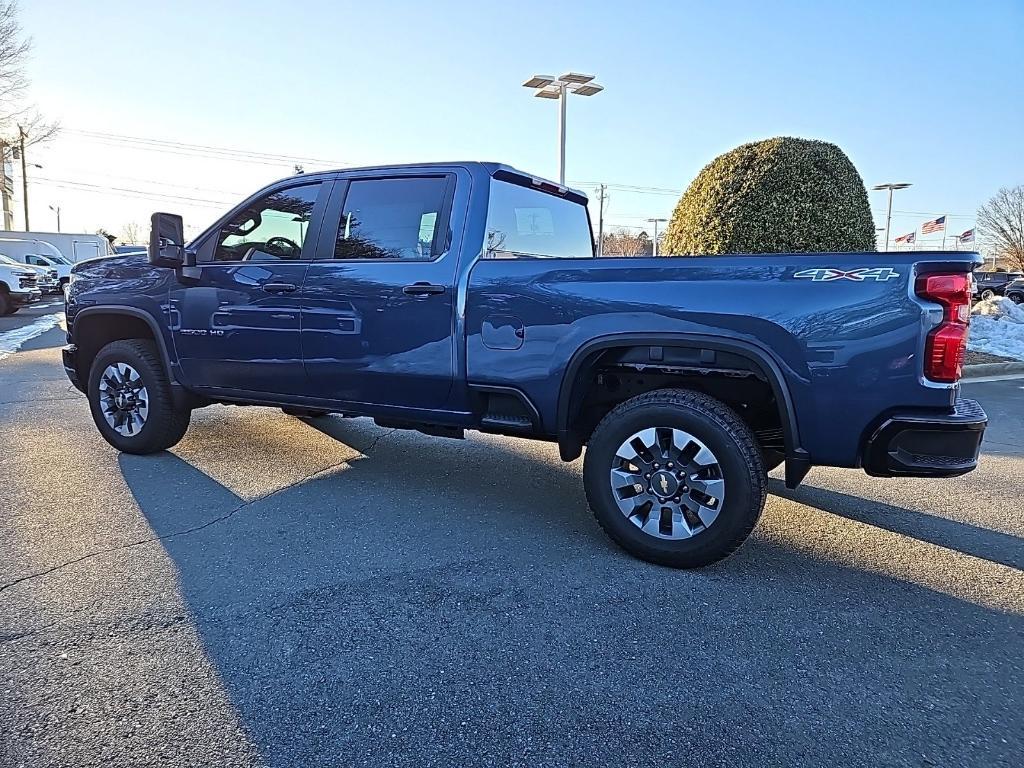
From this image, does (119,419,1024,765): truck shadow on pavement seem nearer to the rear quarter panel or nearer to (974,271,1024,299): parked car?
the rear quarter panel

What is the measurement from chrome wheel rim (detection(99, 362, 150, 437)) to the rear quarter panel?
9.65ft

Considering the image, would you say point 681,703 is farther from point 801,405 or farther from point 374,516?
point 374,516

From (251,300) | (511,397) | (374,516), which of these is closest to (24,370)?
(251,300)

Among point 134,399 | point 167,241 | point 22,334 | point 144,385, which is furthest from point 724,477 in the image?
point 22,334

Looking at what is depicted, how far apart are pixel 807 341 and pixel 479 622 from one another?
1.82 meters

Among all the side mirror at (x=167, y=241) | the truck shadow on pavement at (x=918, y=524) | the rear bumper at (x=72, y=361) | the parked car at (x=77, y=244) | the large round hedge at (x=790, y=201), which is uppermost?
the parked car at (x=77, y=244)

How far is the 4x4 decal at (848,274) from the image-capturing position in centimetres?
275

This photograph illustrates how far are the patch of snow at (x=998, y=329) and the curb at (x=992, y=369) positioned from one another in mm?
505

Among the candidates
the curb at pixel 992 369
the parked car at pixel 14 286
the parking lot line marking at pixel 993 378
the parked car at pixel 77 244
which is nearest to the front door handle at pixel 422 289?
the parking lot line marking at pixel 993 378

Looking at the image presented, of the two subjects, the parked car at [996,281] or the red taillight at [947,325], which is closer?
the red taillight at [947,325]

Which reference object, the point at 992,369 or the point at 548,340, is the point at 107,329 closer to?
the point at 548,340

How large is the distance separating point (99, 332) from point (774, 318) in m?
4.89

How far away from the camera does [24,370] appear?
8969 millimetres

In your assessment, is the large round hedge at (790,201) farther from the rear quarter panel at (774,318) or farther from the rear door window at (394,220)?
the rear quarter panel at (774,318)
